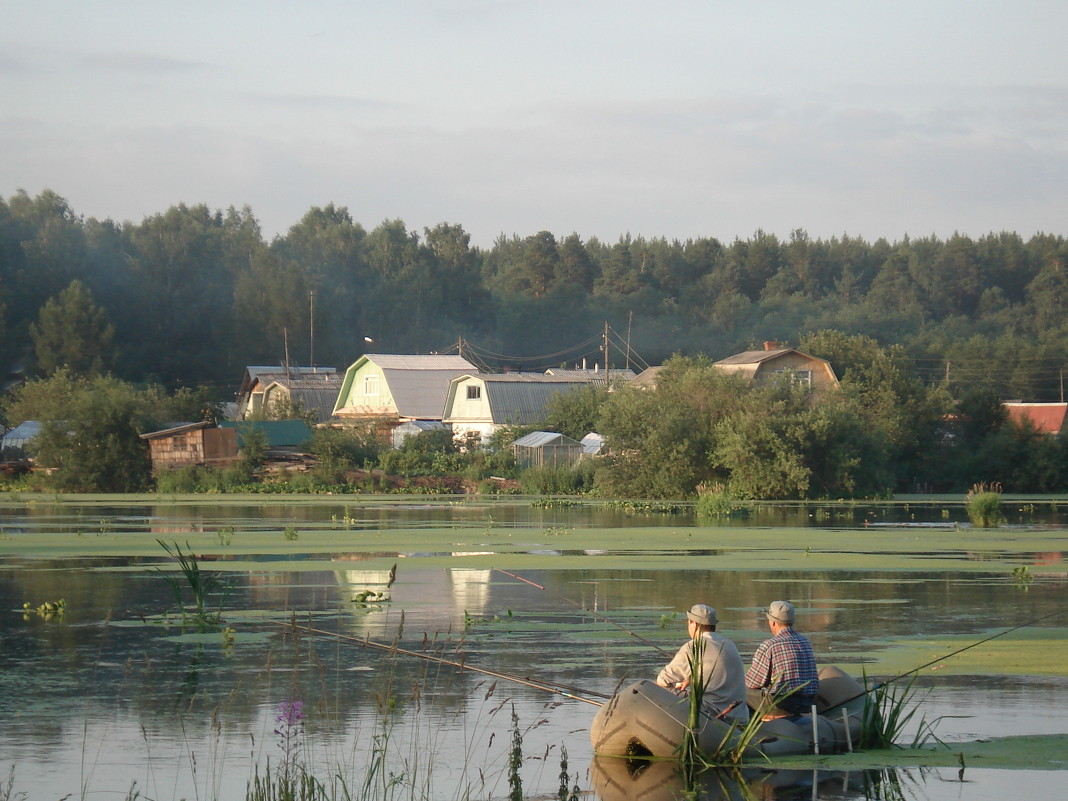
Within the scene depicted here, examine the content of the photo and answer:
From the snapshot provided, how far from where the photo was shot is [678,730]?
29.5 ft

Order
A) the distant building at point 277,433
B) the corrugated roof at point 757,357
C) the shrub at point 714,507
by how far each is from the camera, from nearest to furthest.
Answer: the shrub at point 714,507 → the distant building at point 277,433 → the corrugated roof at point 757,357

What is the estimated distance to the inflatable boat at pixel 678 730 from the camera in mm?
9023

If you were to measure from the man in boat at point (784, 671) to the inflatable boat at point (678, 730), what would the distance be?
0.15 metres

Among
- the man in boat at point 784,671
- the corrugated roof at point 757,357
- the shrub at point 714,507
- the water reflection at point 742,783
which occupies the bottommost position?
the shrub at point 714,507

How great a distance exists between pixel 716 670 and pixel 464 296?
9790cm

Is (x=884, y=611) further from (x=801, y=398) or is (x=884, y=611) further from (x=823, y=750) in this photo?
(x=801, y=398)

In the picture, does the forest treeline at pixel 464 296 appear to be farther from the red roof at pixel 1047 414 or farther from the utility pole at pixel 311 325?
the red roof at pixel 1047 414

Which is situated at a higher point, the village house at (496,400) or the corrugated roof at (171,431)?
the village house at (496,400)

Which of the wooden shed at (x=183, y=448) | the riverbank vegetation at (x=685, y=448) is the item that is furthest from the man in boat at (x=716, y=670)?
the wooden shed at (x=183, y=448)

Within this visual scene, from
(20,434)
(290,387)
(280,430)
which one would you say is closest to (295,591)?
(280,430)

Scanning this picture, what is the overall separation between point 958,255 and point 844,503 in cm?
6900

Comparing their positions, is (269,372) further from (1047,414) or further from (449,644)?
(449,644)

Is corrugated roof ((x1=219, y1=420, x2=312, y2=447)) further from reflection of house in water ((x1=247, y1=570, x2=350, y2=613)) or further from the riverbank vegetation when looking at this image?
reflection of house in water ((x1=247, y1=570, x2=350, y2=613))

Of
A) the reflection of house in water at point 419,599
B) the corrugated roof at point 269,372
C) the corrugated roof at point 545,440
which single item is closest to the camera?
the reflection of house in water at point 419,599
